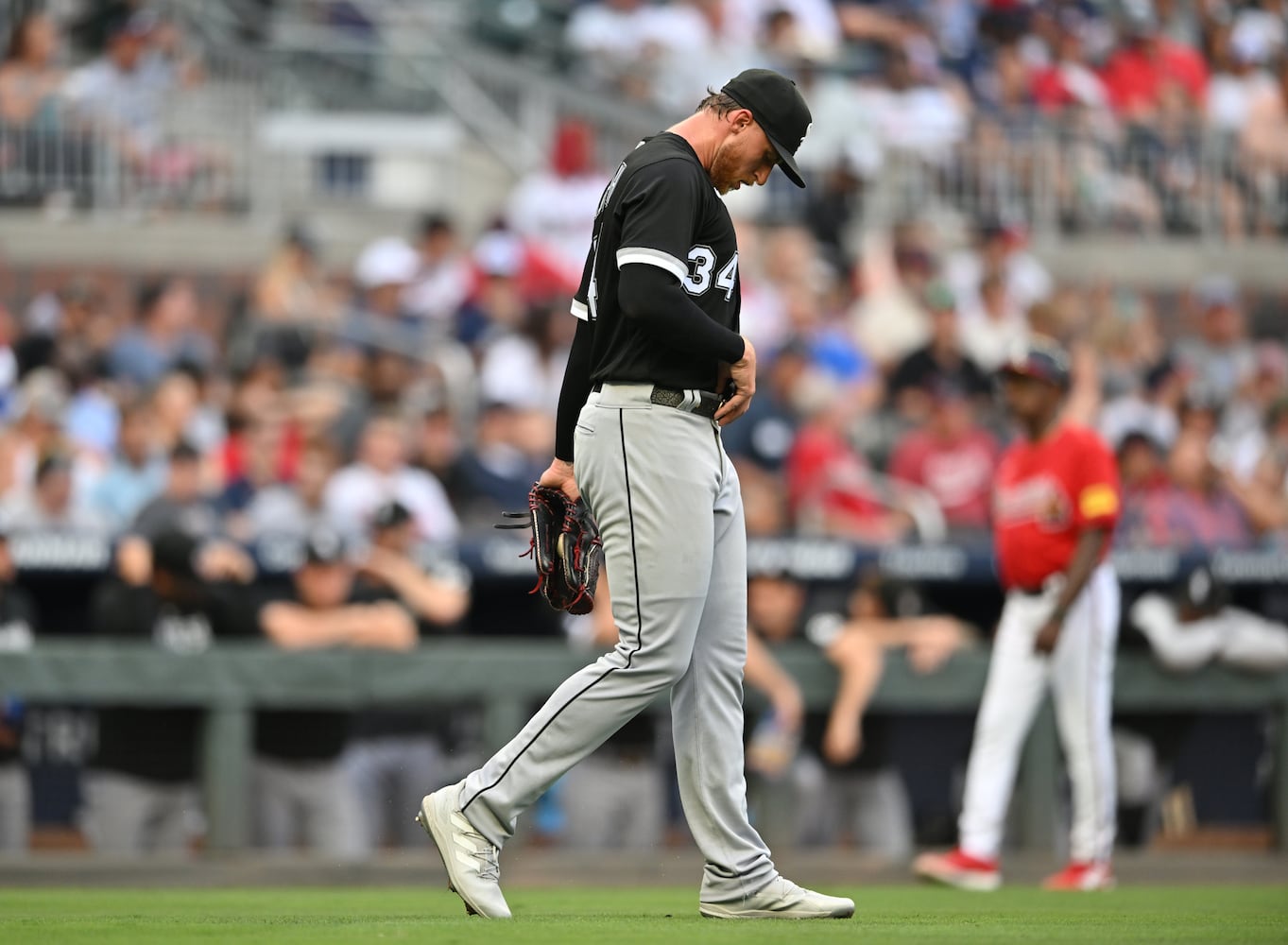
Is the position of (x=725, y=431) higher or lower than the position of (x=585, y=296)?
lower

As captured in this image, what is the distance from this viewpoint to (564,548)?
574 cm

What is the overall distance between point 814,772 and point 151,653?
3293 millimetres

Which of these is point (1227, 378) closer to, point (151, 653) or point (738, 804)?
point (151, 653)

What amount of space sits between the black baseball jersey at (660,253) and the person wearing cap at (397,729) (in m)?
4.72

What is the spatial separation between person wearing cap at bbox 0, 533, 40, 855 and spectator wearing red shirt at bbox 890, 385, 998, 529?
17.6 ft

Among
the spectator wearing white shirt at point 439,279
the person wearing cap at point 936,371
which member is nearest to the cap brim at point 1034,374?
the person wearing cap at point 936,371

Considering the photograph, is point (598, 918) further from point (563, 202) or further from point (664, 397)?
point (563, 202)

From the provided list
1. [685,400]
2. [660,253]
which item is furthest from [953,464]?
[660,253]

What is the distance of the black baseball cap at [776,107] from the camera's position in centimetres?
546

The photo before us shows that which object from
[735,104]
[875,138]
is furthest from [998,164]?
[735,104]

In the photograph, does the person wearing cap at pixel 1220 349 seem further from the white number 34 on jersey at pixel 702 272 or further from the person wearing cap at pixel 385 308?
the white number 34 on jersey at pixel 702 272

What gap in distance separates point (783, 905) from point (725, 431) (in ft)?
22.5

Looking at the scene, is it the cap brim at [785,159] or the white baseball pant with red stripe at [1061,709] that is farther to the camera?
the white baseball pant with red stripe at [1061,709]

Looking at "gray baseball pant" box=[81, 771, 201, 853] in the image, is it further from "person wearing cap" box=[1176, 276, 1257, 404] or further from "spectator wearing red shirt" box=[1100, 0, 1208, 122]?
"spectator wearing red shirt" box=[1100, 0, 1208, 122]
